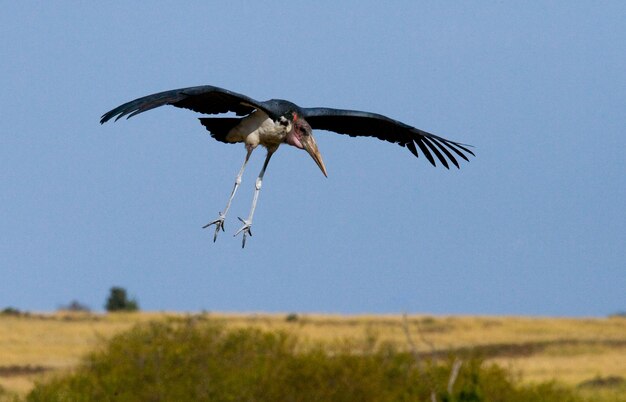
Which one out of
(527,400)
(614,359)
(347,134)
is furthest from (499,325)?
(347,134)

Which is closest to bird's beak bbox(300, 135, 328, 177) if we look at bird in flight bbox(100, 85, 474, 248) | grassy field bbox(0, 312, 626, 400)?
bird in flight bbox(100, 85, 474, 248)

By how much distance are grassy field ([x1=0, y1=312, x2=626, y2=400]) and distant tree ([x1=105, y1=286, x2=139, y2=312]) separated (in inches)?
244

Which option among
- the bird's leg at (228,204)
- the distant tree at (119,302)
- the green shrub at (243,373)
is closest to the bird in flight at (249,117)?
the bird's leg at (228,204)

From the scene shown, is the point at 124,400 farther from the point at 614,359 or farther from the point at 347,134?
the point at 614,359

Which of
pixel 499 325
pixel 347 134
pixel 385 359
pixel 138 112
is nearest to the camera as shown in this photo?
pixel 138 112

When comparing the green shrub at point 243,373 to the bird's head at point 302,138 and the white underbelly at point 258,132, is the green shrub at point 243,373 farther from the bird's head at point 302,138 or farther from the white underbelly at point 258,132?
the white underbelly at point 258,132

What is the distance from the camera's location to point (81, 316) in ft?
211

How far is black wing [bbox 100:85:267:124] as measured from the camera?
12.1 m

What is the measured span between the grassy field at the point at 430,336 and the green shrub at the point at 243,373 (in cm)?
1874

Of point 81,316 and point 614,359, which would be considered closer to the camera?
point 614,359

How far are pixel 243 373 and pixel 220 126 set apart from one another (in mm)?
10067

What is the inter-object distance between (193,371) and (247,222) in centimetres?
1135

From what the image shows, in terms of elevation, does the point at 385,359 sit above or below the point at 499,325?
below

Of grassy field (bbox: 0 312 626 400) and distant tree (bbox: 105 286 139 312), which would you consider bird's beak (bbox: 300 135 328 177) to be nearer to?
grassy field (bbox: 0 312 626 400)
